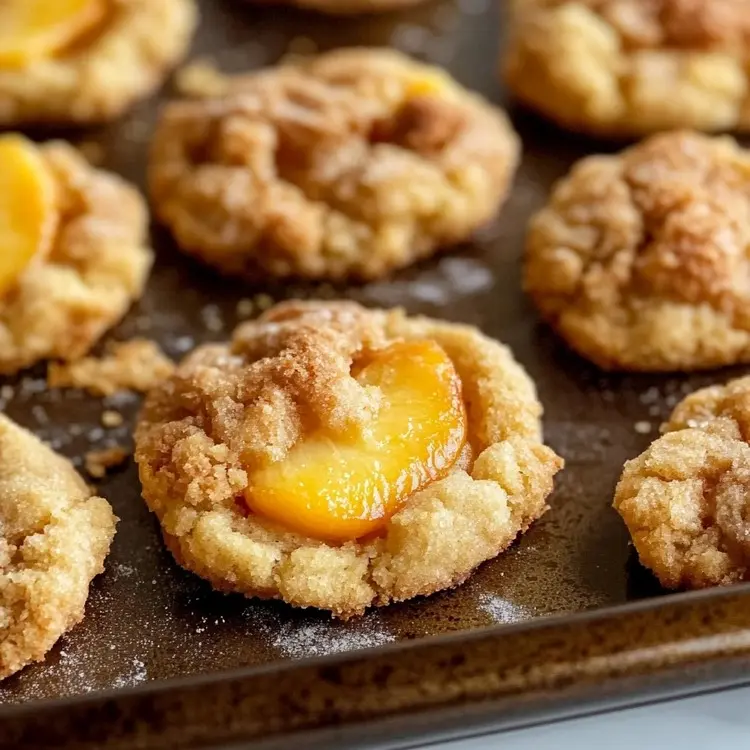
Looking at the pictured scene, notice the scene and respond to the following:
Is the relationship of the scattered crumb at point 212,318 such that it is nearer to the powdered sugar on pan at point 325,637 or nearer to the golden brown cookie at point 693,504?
the powdered sugar on pan at point 325,637

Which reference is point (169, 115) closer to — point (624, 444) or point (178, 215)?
point (178, 215)

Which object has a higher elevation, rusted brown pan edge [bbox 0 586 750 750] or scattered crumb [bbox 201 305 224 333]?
rusted brown pan edge [bbox 0 586 750 750]

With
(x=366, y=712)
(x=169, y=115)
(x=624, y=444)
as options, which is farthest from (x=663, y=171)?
(x=366, y=712)

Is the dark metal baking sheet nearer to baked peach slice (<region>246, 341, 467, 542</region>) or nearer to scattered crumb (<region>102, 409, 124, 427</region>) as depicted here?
scattered crumb (<region>102, 409, 124, 427</region>)

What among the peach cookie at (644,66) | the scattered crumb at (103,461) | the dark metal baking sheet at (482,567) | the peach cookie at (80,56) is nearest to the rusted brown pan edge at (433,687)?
the dark metal baking sheet at (482,567)

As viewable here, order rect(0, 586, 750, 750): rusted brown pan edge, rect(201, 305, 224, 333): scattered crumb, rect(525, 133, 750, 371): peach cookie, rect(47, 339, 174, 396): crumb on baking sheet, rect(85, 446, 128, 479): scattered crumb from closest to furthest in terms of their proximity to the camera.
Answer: rect(0, 586, 750, 750): rusted brown pan edge, rect(85, 446, 128, 479): scattered crumb, rect(525, 133, 750, 371): peach cookie, rect(47, 339, 174, 396): crumb on baking sheet, rect(201, 305, 224, 333): scattered crumb

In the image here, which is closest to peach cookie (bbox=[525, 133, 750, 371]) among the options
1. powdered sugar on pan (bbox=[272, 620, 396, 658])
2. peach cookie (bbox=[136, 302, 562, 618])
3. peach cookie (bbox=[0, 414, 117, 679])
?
peach cookie (bbox=[136, 302, 562, 618])
